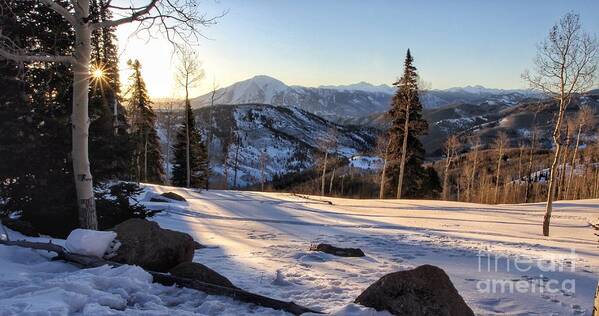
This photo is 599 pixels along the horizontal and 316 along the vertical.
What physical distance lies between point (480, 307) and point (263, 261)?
158 inches

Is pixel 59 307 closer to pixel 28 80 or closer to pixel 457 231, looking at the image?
pixel 28 80

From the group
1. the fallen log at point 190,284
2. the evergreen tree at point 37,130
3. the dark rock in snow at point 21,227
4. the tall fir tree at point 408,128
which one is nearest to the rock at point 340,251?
the fallen log at point 190,284

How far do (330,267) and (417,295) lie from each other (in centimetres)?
344

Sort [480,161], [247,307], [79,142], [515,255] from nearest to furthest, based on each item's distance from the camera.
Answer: [247,307], [79,142], [515,255], [480,161]

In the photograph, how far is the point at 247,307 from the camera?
15.4 feet

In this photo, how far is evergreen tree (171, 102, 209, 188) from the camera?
137ft

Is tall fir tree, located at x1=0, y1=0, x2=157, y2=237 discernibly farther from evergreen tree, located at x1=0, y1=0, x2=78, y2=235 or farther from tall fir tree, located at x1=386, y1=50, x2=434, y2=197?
tall fir tree, located at x1=386, y1=50, x2=434, y2=197

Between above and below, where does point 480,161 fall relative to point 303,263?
above

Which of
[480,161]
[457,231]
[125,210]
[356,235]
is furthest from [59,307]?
[480,161]

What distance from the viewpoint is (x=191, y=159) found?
43.7 meters

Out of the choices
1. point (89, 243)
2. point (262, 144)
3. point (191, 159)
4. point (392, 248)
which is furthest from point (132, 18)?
point (262, 144)

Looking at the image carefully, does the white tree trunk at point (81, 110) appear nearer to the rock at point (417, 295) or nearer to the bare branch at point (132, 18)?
the bare branch at point (132, 18)

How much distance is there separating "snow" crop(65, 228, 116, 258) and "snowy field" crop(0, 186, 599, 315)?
28 cm

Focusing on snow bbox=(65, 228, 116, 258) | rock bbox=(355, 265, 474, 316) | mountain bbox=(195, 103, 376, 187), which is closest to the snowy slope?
rock bbox=(355, 265, 474, 316)
